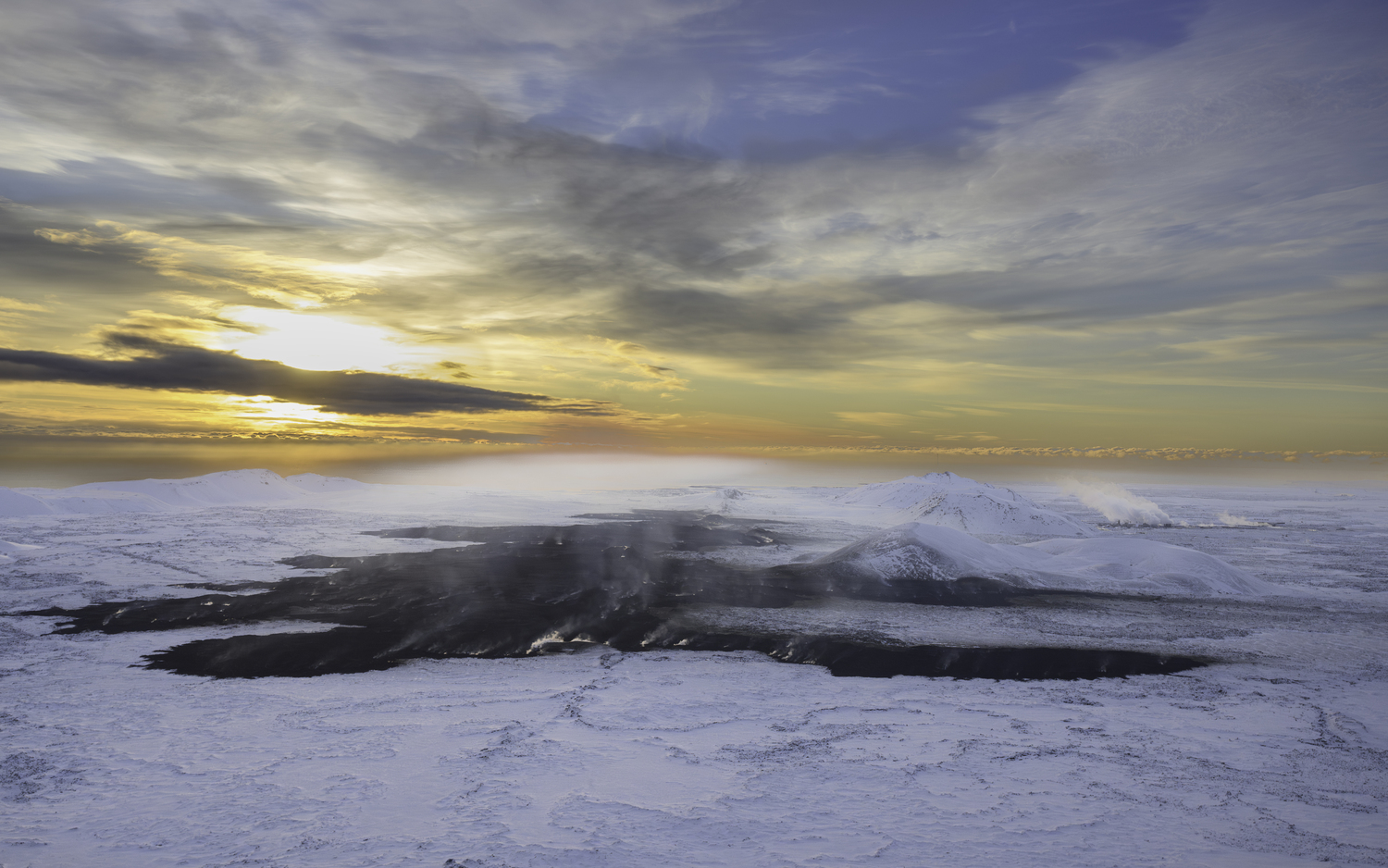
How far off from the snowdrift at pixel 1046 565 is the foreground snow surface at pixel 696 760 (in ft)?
21.5

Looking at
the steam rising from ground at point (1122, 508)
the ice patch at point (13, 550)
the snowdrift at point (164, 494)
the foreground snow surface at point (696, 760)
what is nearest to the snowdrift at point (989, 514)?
the steam rising from ground at point (1122, 508)

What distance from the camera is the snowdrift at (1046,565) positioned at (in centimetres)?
2434

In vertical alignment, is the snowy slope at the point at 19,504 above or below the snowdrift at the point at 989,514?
below

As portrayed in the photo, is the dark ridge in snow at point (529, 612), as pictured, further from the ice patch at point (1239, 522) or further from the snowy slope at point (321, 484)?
the snowy slope at point (321, 484)

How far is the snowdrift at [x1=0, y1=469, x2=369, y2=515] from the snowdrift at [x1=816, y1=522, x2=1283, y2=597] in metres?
58.1

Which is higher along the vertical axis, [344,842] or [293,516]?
[344,842]

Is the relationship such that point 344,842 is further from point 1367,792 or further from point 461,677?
point 1367,792

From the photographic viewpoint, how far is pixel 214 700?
11.4 meters

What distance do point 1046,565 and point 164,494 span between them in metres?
75.2

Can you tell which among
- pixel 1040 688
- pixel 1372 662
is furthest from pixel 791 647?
pixel 1372 662

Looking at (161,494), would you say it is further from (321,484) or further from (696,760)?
(696,760)

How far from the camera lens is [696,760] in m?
9.23

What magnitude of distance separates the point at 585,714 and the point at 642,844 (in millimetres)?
4133

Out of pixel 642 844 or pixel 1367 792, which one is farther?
pixel 1367 792
